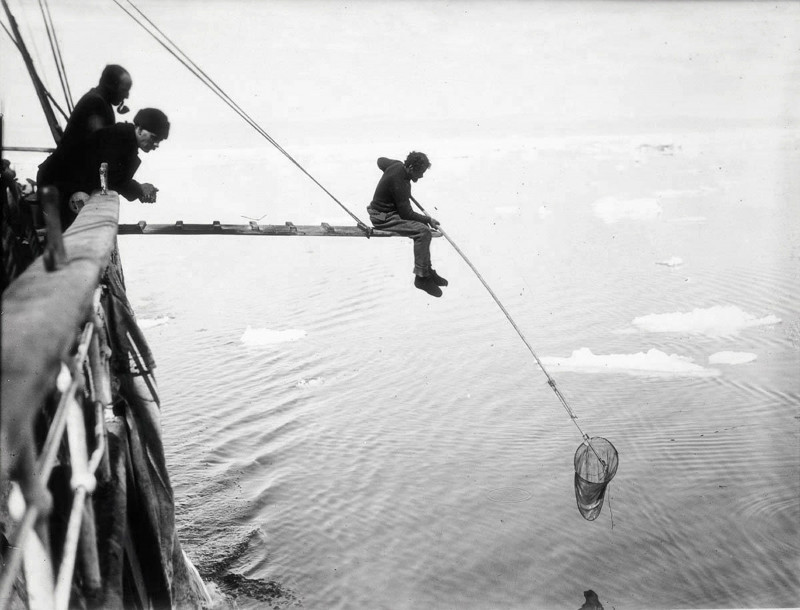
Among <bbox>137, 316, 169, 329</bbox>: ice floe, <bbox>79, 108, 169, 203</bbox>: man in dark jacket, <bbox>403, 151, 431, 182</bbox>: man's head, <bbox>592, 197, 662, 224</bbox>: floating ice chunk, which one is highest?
<bbox>79, 108, 169, 203</bbox>: man in dark jacket

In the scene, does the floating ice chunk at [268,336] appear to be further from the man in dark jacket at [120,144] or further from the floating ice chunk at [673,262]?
the man in dark jacket at [120,144]

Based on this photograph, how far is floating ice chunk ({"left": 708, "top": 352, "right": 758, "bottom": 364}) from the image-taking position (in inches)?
625

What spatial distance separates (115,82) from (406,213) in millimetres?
2380

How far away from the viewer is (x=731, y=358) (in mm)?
16031

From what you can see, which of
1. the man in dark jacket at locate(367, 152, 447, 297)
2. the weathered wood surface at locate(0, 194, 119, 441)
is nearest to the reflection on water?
the man in dark jacket at locate(367, 152, 447, 297)

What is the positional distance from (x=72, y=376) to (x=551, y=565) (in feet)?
28.8

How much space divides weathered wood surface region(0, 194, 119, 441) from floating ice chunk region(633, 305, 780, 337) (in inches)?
697

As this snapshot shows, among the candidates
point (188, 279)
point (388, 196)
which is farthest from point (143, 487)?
point (188, 279)

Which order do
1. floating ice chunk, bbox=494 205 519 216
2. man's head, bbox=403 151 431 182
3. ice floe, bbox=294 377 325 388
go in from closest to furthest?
man's head, bbox=403 151 431 182, ice floe, bbox=294 377 325 388, floating ice chunk, bbox=494 205 519 216

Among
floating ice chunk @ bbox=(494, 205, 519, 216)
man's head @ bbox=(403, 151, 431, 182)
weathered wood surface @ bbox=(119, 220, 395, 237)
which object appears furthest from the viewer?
Answer: floating ice chunk @ bbox=(494, 205, 519, 216)

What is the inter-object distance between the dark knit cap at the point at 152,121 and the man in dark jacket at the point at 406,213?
2.25 meters

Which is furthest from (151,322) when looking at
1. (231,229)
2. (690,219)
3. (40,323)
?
(690,219)

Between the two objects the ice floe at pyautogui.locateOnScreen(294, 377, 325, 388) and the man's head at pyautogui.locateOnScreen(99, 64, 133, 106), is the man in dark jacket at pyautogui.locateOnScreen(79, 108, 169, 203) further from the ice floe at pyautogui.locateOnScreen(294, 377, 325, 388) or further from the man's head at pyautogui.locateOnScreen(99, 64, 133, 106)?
the ice floe at pyautogui.locateOnScreen(294, 377, 325, 388)

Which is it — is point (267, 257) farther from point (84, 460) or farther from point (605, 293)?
point (84, 460)
